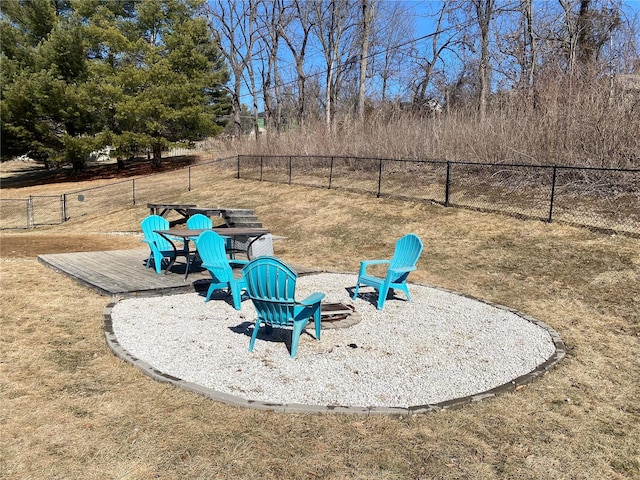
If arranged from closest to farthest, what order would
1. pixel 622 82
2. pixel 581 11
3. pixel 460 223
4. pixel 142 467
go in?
pixel 142 467 → pixel 460 223 → pixel 622 82 → pixel 581 11

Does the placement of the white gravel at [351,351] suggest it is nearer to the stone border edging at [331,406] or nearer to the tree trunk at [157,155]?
the stone border edging at [331,406]

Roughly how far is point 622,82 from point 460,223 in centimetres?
609

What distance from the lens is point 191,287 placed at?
705 cm

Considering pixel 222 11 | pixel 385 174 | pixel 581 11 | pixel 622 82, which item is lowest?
pixel 385 174

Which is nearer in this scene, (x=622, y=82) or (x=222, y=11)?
(x=622, y=82)

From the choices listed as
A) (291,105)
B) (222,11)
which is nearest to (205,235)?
(222,11)

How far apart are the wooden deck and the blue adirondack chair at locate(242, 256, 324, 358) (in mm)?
2760

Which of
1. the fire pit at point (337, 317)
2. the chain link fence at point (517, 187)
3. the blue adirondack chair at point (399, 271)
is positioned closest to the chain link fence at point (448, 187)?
the chain link fence at point (517, 187)

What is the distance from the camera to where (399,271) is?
6.39 meters

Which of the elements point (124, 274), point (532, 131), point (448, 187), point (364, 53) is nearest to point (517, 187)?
point (532, 131)

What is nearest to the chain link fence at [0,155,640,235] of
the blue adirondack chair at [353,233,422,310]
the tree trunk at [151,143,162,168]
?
the blue adirondack chair at [353,233,422,310]

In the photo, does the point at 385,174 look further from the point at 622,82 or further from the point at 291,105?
the point at 291,105

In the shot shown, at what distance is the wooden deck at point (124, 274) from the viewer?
6816mm

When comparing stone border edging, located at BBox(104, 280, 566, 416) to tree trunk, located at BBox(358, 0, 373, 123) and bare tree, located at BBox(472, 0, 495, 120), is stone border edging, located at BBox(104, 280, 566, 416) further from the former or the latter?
tree trunk, located at BBox(358, 0, 373, 123)
